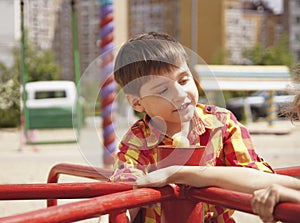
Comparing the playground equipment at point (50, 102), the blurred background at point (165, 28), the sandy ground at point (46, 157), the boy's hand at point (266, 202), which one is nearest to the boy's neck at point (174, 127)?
the boy's hand at point (266, 202)

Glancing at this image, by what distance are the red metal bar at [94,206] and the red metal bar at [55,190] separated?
2.8 inches

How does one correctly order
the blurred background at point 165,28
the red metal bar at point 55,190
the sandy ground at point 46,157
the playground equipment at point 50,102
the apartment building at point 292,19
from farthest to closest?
the apartment building at point 292,19 → the blurred background at point 165,28 → the playground equipment at point 50,102 → the sandy ground at point 46,157 → the red metal bar at point 55,190

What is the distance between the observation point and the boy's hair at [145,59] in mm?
917

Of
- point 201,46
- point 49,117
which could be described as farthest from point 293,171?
point 201,46

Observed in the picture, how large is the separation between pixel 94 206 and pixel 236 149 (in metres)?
0.36

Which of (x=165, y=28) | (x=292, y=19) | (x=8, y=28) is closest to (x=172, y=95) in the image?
(x=8, y=28)

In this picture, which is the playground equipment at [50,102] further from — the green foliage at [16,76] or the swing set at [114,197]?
the swing set at [114,197]

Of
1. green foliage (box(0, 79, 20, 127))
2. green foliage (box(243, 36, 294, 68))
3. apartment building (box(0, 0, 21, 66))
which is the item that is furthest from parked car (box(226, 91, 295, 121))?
apartment building (box(0, 0, 21, 66))

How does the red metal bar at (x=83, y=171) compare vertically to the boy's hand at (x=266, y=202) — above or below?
below

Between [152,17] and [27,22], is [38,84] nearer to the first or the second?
[27,22]

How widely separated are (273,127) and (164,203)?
25.8 feet

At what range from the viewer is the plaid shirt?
3.14 ft

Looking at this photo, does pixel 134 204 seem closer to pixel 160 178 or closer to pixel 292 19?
pixel 160 178

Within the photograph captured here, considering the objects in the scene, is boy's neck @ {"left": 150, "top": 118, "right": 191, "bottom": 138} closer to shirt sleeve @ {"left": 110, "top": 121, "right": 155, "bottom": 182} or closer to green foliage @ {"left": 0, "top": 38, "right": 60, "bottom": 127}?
shirt sleeve @ {"left": 110, "top": 121, "right": 155, "bottom": 182}
